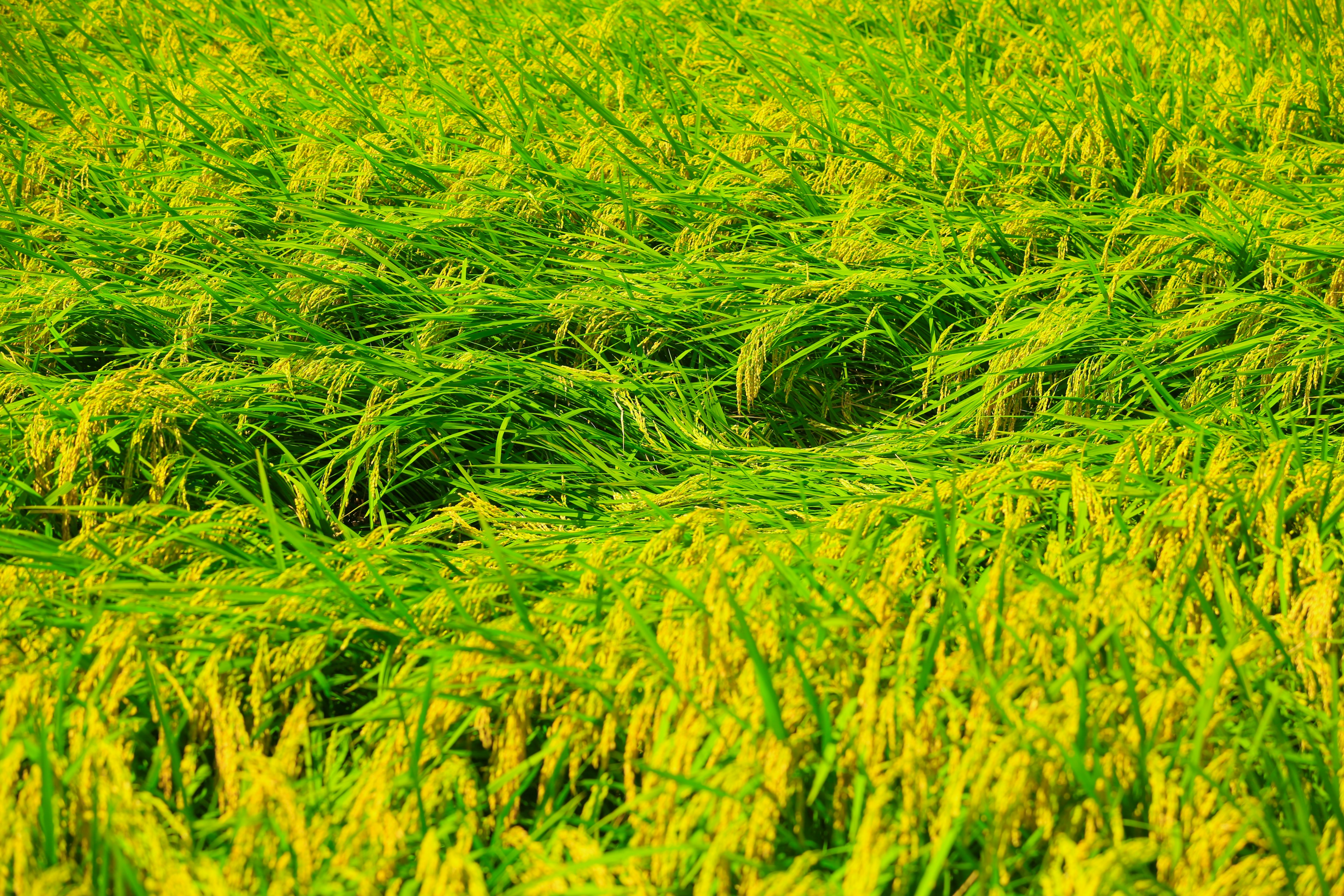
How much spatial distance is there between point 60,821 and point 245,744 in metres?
0.26

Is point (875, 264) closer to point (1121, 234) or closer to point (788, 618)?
point (1121, 234)

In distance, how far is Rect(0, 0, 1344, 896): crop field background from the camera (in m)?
1.60

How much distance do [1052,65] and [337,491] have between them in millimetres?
2931

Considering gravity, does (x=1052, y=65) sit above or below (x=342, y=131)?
above

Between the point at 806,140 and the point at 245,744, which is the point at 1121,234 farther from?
the point at 245,744

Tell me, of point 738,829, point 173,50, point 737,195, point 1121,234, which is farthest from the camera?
point 173,50

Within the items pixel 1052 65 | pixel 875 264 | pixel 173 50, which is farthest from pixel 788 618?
pixel 173 50

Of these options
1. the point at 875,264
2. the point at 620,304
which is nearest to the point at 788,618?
the point at 620,304

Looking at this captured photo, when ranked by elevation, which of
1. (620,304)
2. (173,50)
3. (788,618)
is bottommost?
(788,618)

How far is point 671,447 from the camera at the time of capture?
273 cm

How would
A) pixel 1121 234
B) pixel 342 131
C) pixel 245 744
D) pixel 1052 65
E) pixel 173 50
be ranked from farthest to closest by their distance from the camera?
pixel 173 50, pixel 1052 65, pixel 342 131, pixel 1121 234, pixel 245 744

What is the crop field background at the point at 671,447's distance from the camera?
5.25ft

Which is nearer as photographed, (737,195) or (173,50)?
(737,195)

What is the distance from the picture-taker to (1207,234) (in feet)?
9.78
